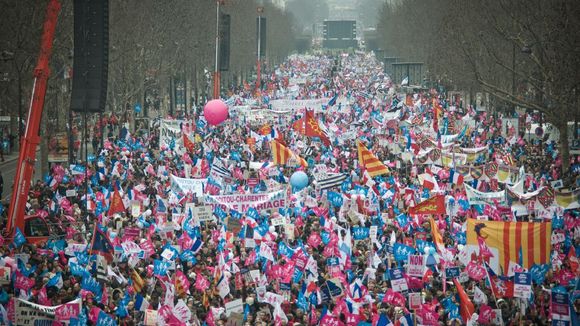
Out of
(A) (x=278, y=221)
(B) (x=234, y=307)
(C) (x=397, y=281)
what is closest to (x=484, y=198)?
(A) (x=278, y=221)

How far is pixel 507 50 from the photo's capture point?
60625 mm

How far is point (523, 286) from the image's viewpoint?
59.2 ft

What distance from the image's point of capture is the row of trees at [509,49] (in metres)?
39.7

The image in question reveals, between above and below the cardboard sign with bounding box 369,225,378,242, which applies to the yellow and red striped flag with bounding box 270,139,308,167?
above

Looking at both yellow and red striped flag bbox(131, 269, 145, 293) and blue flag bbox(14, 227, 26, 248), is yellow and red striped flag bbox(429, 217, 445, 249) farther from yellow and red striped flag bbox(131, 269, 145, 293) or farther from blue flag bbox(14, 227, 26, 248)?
blue flag bbox(14, 227, 26, 248)

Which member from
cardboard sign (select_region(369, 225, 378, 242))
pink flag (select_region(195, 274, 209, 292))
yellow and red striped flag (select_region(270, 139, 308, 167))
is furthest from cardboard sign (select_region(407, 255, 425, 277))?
yellow and red striped flag (select_region(270, 139, 308, 167))

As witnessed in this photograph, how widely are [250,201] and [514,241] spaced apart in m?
7.32

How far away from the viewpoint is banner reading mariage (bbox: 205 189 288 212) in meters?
25.4

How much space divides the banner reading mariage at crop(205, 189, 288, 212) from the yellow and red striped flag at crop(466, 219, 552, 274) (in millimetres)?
6332

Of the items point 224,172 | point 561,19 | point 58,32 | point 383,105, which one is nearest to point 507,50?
point 383,105

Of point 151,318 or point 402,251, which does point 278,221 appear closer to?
point 402,251

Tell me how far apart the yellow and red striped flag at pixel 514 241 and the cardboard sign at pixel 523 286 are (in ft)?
6.17

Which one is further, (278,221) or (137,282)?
(278,221)

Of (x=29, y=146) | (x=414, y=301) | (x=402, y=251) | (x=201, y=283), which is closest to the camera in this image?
(x=414, y=301)
